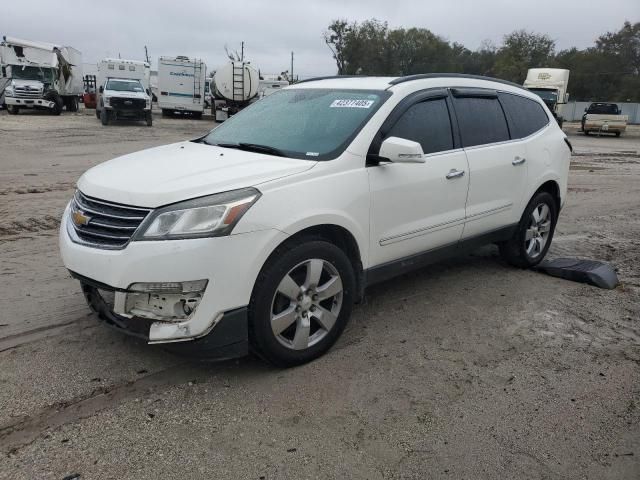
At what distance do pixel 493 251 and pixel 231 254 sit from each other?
4.12m

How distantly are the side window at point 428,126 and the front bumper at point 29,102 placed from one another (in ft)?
91.5

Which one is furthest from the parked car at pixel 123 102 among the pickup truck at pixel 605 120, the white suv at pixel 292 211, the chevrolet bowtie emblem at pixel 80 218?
the pickup truck at pixel 605 120

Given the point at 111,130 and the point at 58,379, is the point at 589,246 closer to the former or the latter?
the point at 58,379

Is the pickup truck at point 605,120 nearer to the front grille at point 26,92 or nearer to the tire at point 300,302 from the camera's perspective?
the front grille at point 26,92

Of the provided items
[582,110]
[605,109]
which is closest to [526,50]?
[582,110]

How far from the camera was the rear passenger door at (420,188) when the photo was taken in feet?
12.7

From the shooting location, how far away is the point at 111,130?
21.8 metres

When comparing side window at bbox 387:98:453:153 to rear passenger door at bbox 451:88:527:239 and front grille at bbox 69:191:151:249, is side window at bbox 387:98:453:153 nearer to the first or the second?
rear passenger door at bbox 451:88:527:239

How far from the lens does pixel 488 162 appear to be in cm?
478

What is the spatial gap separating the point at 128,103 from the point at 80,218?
22532 mm

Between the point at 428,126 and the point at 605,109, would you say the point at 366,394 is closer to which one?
the point at 428,126

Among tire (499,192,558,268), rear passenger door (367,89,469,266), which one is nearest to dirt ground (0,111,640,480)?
tire (499,192,558,268)

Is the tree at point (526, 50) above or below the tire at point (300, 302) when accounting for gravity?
above

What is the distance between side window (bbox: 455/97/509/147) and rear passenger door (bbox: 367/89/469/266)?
0.57 feet
